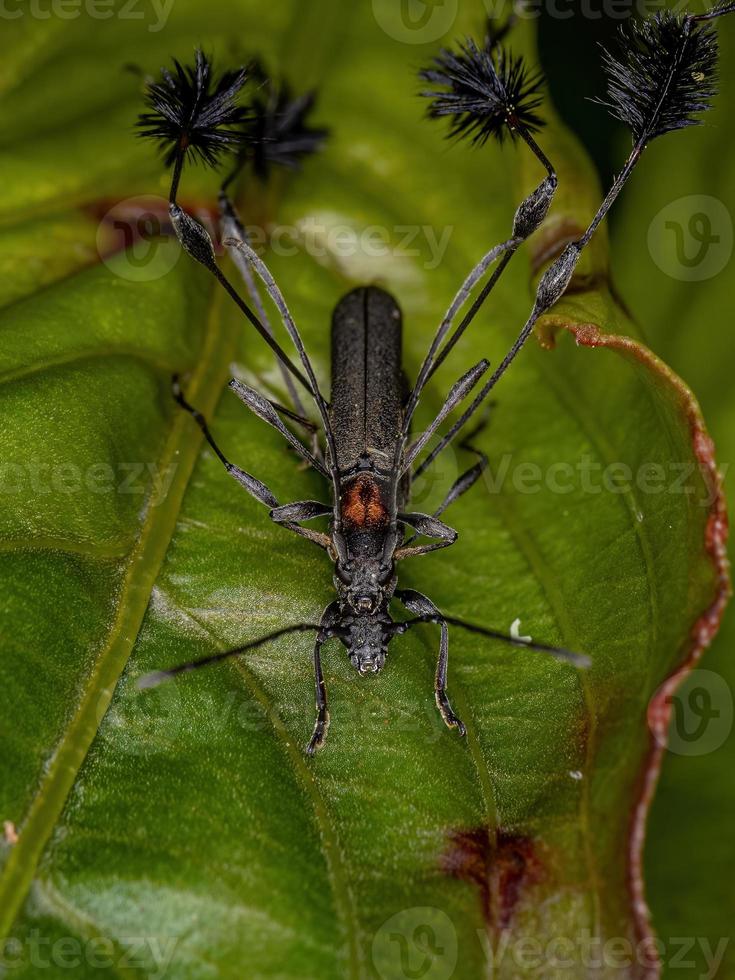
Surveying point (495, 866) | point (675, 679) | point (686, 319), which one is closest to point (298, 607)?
point (495, 866)

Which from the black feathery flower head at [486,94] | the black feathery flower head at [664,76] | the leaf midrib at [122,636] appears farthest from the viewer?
the black feathery flower head at [486,94]

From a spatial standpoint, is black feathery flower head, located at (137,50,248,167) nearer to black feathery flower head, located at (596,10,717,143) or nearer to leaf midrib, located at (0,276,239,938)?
leaf midrib, located at (0,276,239,938)

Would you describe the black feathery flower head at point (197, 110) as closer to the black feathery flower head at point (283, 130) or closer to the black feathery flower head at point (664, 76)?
the black feathery flower head at point (283, 130)

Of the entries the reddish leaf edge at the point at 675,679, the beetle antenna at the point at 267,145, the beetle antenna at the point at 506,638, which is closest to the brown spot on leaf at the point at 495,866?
the reddish leaf edge at the point at 675,679

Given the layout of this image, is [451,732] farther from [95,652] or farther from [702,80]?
[702,80]

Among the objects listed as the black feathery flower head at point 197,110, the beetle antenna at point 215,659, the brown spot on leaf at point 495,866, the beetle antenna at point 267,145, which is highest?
the beetle antenna at point 267,145

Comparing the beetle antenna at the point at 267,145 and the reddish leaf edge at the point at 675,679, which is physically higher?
the beetle antenna at the point at 267,145

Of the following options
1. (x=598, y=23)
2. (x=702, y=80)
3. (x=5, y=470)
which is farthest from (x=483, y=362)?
(x=598, y=23)
